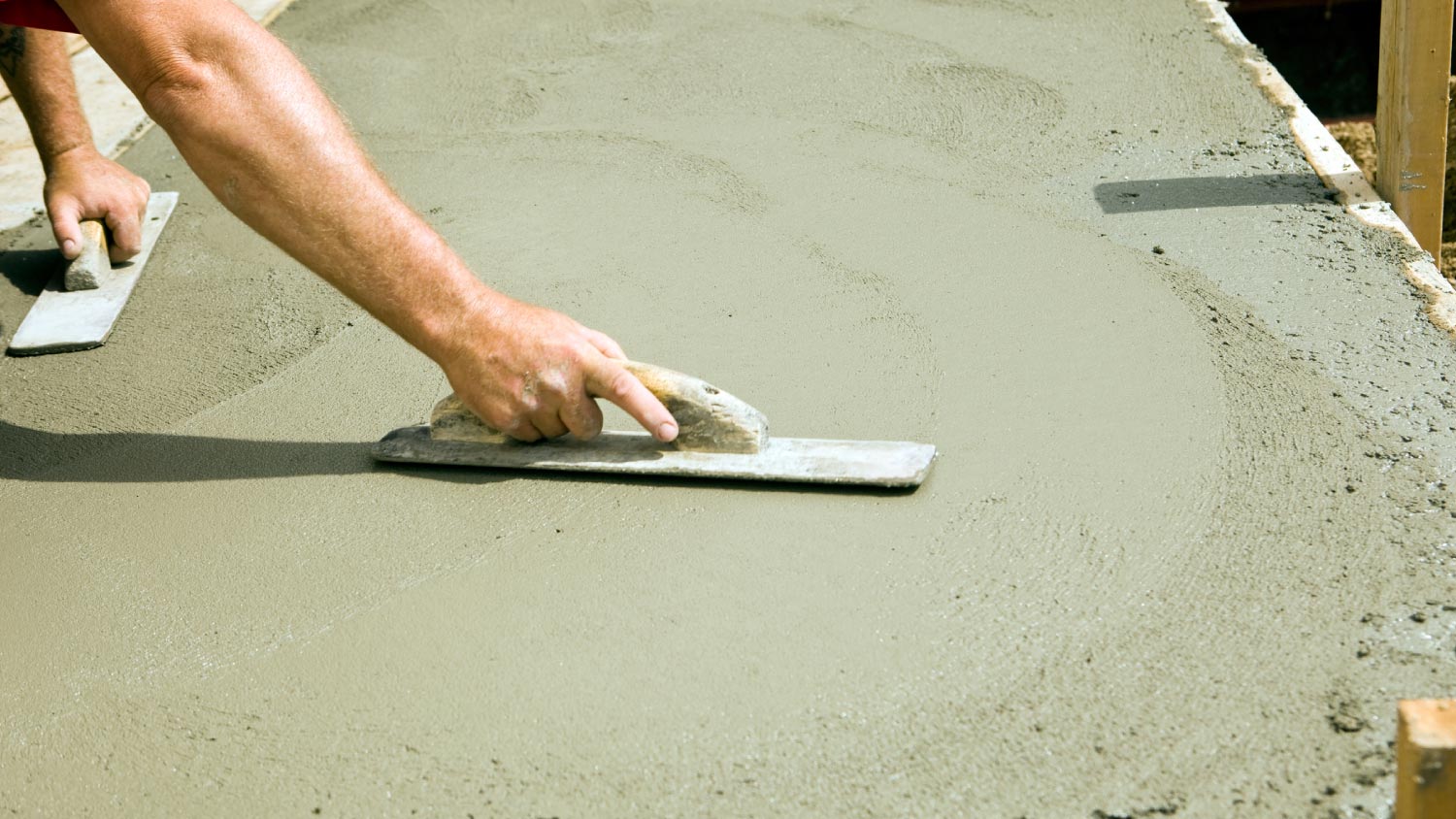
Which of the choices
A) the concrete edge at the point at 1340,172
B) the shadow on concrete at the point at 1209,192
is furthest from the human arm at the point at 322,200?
the concrete edge at the point at 1340,172

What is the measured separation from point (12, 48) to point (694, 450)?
2086 mm

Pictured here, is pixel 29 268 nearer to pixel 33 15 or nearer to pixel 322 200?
pixel 33 15

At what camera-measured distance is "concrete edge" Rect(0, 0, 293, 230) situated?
337cm

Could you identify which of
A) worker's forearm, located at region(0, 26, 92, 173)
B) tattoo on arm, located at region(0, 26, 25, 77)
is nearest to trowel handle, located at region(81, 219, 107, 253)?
worker's forearm, located at region(0, 26, 92, 173)

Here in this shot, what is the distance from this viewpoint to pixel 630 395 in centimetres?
194

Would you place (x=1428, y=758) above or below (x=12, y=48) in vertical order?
below

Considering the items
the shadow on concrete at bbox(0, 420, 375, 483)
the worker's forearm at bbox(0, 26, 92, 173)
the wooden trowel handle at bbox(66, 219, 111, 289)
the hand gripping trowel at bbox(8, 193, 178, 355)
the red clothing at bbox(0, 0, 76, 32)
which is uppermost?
the red clothing at bbox(0, 0, 76, 32)

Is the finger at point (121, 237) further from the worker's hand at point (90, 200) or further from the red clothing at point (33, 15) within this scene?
the red clothing at point (33, 15)

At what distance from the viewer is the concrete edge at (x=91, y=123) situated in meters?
3.37

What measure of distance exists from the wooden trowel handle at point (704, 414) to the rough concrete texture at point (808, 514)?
8cm

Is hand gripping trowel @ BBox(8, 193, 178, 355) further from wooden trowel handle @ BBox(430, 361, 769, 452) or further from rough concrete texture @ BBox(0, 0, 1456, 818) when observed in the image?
wooden trowel handle @ BBox(430, 361, 769, 452)

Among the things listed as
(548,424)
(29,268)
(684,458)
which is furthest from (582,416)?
(29,268)

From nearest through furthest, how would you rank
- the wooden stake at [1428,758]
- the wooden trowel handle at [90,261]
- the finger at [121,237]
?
the wooden stake at [1428,758], the wooden trowel handle at [90,261], the finger at [121,237]

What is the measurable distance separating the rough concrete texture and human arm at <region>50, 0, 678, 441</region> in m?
0.20
